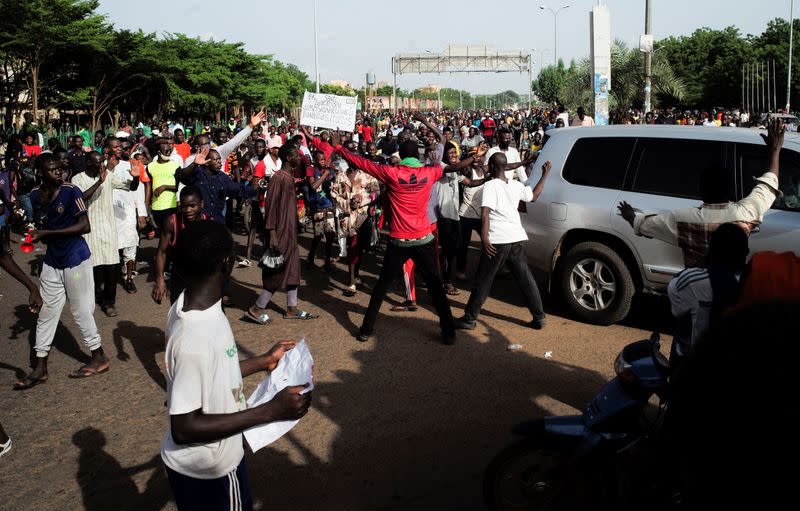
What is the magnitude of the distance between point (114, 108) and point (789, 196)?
123 feet

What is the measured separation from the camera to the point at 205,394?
2473mm

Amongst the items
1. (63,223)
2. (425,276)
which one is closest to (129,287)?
(63,223)

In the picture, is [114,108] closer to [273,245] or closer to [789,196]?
[273,245]

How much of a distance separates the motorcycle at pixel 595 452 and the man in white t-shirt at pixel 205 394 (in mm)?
1423

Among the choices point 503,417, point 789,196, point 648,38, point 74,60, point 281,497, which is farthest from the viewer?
point 74,60

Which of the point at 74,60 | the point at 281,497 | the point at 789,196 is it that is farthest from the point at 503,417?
the point at 74,60

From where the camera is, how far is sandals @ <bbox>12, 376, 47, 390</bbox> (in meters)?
5.93

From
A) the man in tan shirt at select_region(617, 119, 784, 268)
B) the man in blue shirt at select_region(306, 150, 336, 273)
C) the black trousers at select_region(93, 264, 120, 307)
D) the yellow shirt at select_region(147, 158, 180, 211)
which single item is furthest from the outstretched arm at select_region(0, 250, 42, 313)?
the man in tan shirt at select_region(617, 119, 784, 268)

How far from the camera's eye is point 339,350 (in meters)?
6.72

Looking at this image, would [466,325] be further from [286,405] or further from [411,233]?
[286,405]

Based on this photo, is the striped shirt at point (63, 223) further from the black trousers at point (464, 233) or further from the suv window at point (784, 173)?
the suv window at point (784, 173)

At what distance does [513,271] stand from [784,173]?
8.33ft

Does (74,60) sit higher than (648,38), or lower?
higher

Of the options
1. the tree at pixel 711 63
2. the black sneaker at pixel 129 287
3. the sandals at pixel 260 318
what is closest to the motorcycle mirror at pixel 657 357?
the sandals at pixel 260 318
